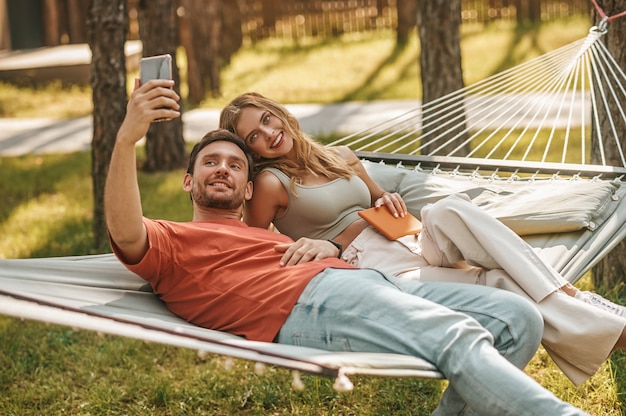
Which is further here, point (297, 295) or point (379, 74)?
point (379, 74)

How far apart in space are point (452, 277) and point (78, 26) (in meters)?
10.9

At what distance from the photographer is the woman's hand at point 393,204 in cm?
259

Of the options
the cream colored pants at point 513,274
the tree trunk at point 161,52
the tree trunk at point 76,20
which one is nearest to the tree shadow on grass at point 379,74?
the tree trunk at point 161,52

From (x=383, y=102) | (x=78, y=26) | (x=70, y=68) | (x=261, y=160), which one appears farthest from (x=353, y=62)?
(x=261, y=160)

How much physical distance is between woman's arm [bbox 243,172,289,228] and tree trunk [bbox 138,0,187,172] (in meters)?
2.99

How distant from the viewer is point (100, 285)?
7.02 feet

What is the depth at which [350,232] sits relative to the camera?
2.57 metres

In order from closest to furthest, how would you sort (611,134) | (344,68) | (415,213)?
(415,213) < (611,134) < (344,68)

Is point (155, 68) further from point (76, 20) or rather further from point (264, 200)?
point (76, 20)

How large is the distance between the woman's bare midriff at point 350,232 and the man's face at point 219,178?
0.35 meters

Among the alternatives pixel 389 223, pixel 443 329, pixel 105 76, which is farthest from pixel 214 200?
pixel 105 76

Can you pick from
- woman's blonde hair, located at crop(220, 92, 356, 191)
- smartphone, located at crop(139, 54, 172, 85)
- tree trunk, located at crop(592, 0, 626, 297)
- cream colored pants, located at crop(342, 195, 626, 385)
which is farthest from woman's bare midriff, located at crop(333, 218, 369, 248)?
tree trunk, located at crop(592, 0, 626, 297)

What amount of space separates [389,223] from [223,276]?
61 cm

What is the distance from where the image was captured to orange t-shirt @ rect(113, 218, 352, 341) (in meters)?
2.02
